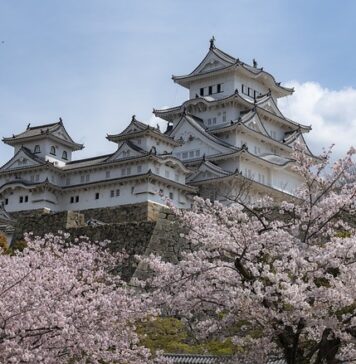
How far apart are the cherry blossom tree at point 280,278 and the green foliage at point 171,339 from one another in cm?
287

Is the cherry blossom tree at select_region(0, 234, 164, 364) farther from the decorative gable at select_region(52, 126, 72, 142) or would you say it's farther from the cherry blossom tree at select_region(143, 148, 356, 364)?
the decorative gable at select_region(52, 126, 72, 142)

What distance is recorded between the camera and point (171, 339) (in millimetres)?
14164

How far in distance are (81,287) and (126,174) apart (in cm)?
2359

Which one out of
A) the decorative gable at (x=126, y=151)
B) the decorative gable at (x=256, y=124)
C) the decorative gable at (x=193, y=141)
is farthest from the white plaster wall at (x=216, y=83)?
the decorative gable at (x=126, y=151)

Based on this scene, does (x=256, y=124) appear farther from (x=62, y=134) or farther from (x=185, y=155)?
(x=62, y=134)

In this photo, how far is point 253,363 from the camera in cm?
893

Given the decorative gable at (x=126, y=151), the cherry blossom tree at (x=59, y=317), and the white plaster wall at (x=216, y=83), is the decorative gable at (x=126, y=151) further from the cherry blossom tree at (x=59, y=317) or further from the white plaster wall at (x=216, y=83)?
the cherry blossom tree at (x=59, y=317)

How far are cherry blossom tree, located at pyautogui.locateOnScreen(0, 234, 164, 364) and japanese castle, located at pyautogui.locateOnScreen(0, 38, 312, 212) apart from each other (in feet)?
69.8

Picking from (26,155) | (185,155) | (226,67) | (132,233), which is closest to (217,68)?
(226,67)

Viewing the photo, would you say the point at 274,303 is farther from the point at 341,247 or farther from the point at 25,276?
the point at 25,276

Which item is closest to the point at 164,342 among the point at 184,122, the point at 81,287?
the point at 81,287

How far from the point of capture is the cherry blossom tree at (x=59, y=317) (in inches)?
351

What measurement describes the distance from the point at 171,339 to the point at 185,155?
2445 centimetres

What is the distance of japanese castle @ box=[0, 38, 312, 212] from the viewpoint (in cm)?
3356
